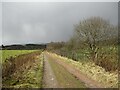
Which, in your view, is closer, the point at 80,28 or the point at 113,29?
the point at 113,29

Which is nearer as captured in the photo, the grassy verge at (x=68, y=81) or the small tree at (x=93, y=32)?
the grassy verge at (x=68, y=81)

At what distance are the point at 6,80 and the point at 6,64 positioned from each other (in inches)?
115

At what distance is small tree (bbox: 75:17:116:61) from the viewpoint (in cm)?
3916

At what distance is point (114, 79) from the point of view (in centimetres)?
1528

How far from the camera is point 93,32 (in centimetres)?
4122

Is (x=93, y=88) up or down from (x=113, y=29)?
down

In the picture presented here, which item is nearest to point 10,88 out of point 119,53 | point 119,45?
point 119,53

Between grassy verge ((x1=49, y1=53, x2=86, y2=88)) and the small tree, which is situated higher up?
the small tree

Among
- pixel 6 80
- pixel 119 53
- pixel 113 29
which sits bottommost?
pixel 6 80

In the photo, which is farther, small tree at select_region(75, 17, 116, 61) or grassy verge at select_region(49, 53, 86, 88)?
small tree at select_region(75, 17, 116, 61)

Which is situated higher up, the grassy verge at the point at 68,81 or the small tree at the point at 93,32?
the small tree at the point at 93,32

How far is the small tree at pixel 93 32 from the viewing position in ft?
128

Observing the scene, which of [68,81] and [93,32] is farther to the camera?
[93,32]

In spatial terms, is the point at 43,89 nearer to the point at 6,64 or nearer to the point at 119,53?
the point at 6,64
